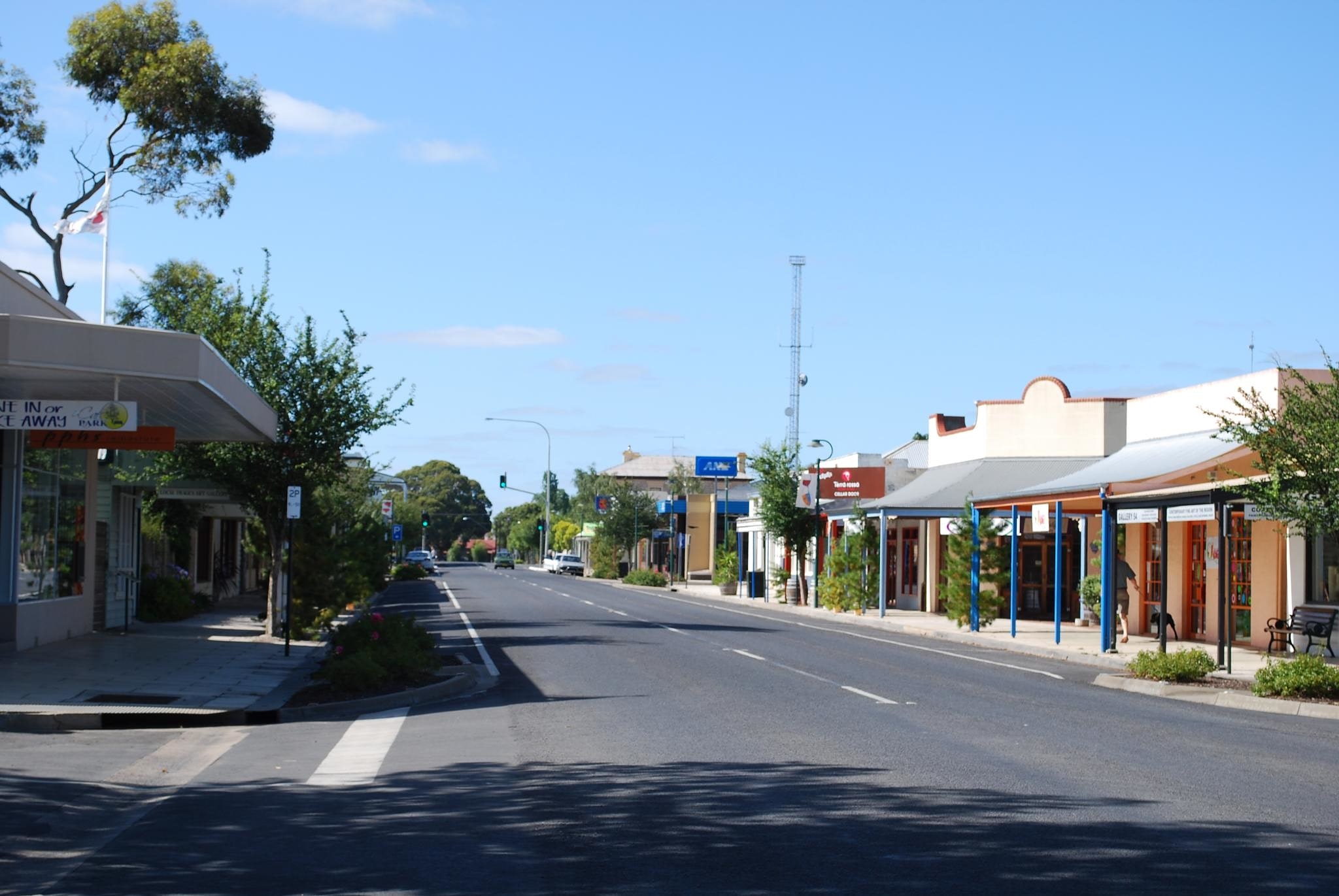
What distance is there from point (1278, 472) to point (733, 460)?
56.2 m

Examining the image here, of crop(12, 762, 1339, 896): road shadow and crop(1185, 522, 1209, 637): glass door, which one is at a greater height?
crop(1185, 522, 1209, 637): glass door

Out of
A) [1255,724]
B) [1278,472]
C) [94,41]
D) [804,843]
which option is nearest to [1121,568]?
[1278,472]

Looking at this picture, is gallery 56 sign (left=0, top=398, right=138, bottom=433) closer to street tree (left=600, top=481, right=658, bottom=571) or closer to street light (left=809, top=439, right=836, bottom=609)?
street light (left=809, top=439, right=836, bottom=609)

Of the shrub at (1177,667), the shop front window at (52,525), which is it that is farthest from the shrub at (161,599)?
the shrub at (1177,667)

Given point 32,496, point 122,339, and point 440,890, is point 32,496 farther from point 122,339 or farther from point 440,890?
point 440,890

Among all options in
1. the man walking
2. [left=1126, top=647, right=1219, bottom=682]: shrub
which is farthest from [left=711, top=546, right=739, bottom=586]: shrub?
[left=1126, top=647, right=1219, bottom=682]: shrub

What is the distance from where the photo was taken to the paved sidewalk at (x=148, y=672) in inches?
580

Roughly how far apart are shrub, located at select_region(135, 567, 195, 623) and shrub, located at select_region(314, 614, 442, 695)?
508 inches

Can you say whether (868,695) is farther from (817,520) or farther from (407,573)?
(407,573)

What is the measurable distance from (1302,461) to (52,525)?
18.9 m

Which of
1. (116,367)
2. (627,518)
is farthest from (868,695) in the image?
(627,518)

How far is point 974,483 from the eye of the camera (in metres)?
38.9

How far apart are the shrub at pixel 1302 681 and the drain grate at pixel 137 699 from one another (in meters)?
13.1

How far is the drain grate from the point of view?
14977mm
